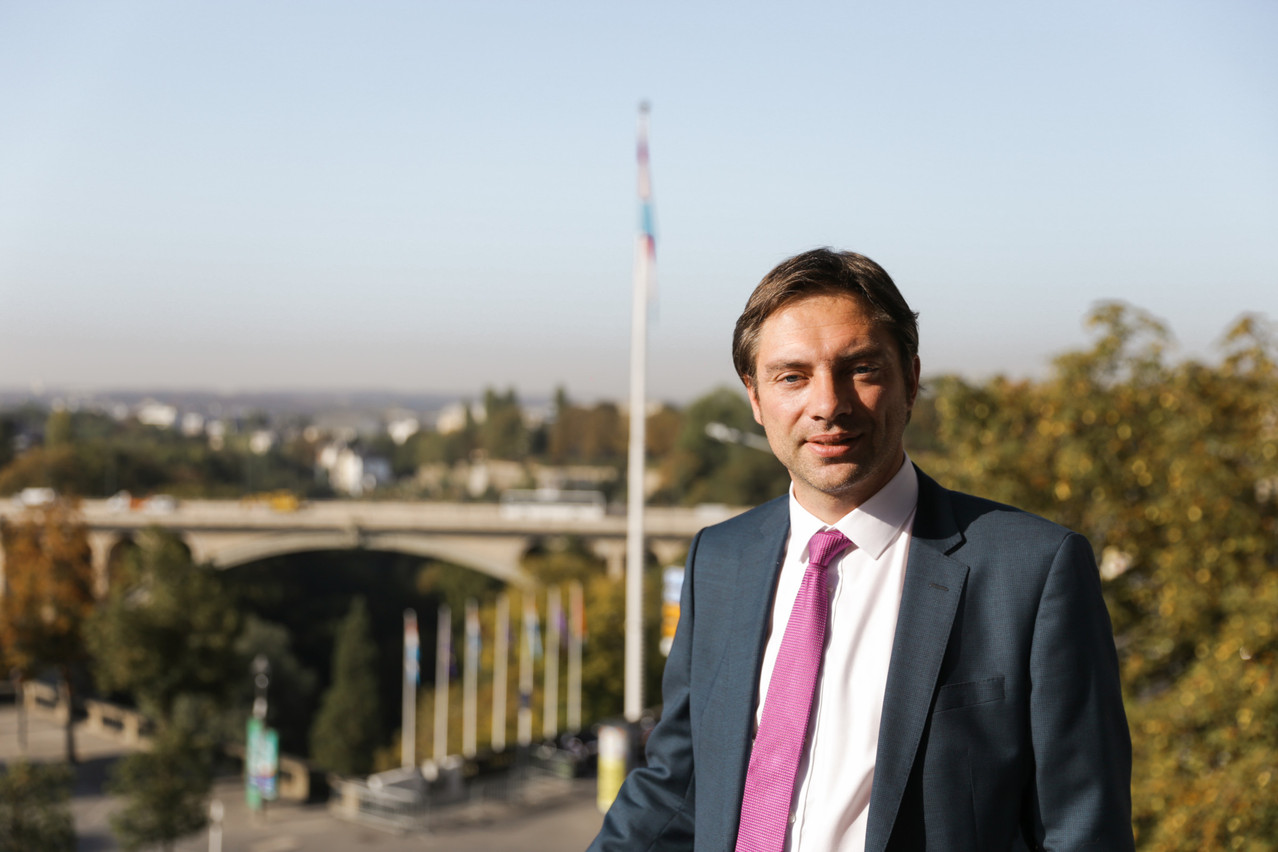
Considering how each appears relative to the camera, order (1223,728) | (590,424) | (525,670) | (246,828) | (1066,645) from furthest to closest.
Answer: (590,424), (525,670), (246,828), (1223,728), (1066,645)

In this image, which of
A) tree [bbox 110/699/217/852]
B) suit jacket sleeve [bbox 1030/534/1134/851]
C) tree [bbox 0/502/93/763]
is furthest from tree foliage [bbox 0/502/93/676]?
suit jacket sleeve [bbox 1030/534/1134/851]

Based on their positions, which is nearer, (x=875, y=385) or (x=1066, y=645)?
(x=1066, y=645)

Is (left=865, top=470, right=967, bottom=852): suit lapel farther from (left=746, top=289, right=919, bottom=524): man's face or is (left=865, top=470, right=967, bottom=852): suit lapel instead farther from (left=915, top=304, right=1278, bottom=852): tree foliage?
(left=915, top=304, right=1278, bottom=852): tree foliage

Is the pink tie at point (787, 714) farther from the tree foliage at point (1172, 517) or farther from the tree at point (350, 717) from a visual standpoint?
the tree at point (350, 717)

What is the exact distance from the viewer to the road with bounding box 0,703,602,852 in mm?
23719

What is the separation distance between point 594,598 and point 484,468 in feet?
267

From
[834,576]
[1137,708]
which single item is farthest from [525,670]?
[834,576]

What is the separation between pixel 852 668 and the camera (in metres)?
1.95

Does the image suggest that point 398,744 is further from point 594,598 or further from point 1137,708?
point 1137,708

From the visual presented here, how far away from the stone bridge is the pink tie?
2007 inches

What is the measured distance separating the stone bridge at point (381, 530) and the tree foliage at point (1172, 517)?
41.5 meters

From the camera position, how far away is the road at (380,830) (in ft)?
77.8

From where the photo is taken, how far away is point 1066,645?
70.8 inches

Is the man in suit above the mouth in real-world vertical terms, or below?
below
